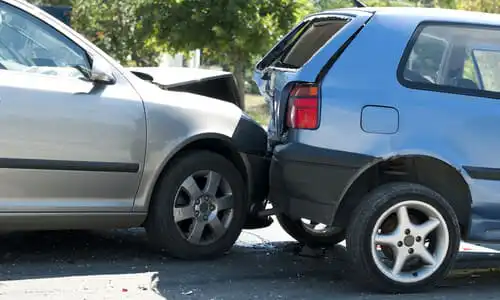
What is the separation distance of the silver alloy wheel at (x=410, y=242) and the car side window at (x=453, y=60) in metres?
0.79

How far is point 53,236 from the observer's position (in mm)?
6602

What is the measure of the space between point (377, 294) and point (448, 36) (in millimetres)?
1727

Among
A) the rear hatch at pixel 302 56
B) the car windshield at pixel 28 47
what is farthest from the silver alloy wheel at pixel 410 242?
Answer: the car windshield at pixel 28 47

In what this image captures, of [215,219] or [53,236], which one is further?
[53,236]

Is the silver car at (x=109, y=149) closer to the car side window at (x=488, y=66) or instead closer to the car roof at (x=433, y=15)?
the car roof at (x=433, y=15)

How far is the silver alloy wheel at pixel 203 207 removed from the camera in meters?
5.87

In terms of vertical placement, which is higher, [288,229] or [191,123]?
[191,123]

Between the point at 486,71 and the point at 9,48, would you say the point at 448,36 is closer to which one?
the point at 486,71

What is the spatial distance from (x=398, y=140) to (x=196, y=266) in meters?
1.74

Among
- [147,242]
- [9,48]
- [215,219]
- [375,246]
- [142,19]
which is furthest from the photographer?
[142,19]

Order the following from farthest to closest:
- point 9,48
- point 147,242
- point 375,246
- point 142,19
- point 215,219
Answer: point 142,19 < point 147,242 < point 215,219 < point 9,48 < point 375,246

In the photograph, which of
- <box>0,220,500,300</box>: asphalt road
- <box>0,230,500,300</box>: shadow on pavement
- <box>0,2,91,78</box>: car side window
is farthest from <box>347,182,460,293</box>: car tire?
<box>0,2,91,78</box>: car side window

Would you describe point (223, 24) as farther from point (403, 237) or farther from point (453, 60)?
point (403, 237)

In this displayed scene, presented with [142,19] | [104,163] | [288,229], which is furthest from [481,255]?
[142,19]
